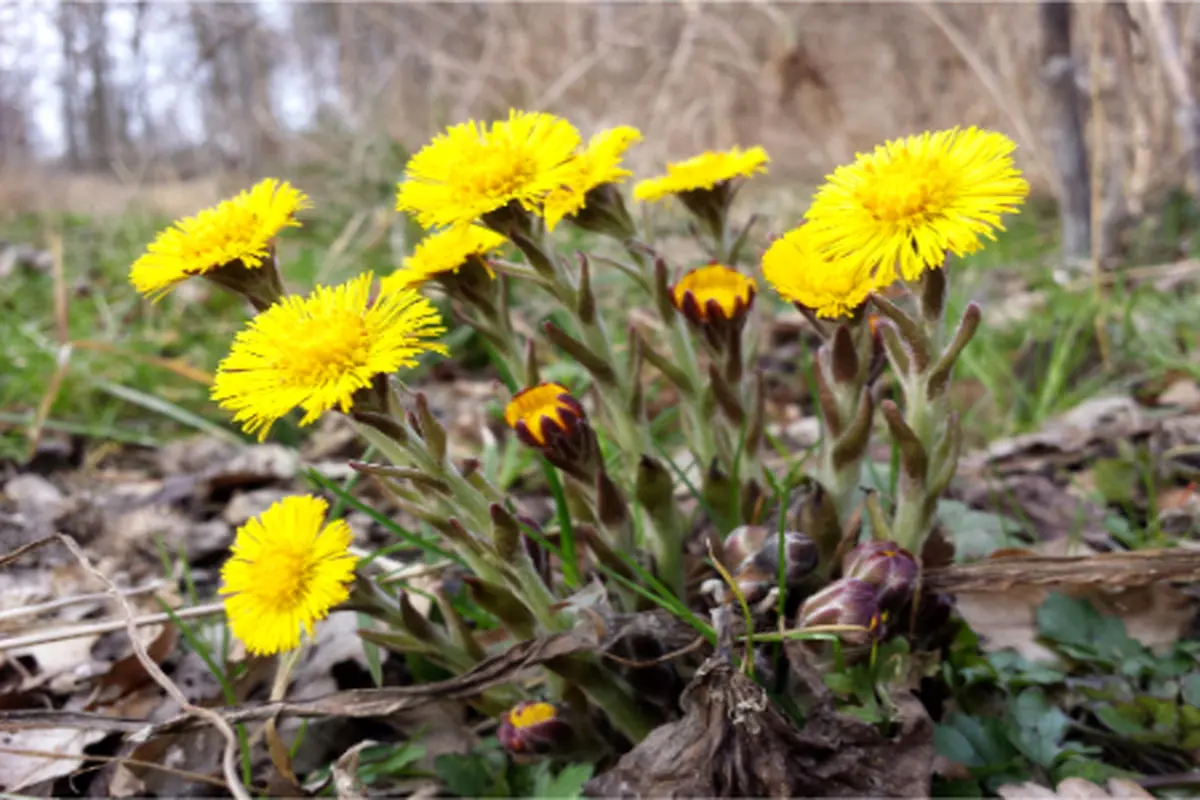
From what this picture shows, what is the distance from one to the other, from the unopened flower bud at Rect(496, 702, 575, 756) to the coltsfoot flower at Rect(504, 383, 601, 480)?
0.31 metres

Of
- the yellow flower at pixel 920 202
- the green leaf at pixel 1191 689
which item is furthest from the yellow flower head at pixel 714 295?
the green leaf at pixel 1191 689

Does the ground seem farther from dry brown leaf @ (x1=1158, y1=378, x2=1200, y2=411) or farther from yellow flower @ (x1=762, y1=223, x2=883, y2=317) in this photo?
yellow flower @ (x1=762, y1=223, x2=883, y2=317)

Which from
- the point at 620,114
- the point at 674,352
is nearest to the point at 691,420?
the point at 674,352

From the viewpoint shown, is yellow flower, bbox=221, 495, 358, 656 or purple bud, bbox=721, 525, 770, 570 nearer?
yellow flower, bbox=221, 495, 358, 656

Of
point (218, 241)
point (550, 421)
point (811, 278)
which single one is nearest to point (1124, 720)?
point (811, 278)

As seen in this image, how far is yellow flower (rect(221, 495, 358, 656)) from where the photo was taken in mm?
861

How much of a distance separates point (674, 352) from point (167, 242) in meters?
0.67

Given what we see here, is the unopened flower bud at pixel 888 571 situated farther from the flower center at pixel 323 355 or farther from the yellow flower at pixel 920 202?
the flower center at pixel 323 355

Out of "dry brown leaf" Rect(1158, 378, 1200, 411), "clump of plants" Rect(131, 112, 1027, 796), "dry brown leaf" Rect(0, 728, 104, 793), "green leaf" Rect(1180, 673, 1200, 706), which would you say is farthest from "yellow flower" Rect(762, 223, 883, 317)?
"dry brown leaf" Rect(1158, 378, 1200, 411)

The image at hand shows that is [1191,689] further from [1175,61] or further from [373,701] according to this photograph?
[1175,61]

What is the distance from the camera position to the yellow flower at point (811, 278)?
2.95 ft

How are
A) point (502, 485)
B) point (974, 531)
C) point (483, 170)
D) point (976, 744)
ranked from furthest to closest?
point (502, 485) → point (974, 531) → point (976, 744) → point (483, 170)

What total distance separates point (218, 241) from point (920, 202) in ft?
2.43

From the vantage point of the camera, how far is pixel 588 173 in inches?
40.3
